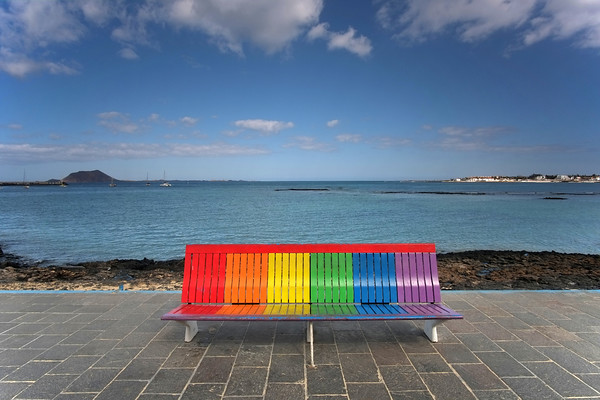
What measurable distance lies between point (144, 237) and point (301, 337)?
20866mm

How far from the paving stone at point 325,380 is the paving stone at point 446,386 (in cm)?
94

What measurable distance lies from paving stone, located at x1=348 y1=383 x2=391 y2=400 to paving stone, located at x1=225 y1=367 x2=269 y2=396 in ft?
3.08

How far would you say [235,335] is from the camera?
499 cm

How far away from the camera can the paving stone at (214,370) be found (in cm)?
380

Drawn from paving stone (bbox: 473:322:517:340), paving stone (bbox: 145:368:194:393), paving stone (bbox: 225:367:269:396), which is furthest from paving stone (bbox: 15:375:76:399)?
paving stone (bbox: 473:322:517:340)

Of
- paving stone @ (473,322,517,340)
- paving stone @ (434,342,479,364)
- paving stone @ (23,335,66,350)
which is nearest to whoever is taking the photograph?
paving stone @ (434,342,479,364)

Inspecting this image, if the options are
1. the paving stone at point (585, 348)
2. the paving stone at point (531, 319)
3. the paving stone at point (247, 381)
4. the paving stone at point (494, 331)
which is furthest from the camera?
→ the paving stone at point (531, 319)

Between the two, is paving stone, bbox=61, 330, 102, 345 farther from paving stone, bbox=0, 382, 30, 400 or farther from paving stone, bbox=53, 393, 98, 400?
paving stone, bbox=53, 393, 98, 400

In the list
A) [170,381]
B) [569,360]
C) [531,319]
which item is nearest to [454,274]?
[531,319]

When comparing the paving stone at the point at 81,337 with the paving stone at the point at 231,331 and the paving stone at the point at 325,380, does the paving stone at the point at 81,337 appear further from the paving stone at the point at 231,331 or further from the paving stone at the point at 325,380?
the paving stone at the point at 325,380

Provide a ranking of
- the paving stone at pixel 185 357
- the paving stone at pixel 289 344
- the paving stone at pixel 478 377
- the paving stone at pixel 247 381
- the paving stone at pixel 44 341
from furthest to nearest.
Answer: the paving stone at pixel 44 341
the paving stone at pixel 289 344
the paving stone at pixel 185 357
the paving stone at pixel 478 377
the paving stone at pixel 247 381

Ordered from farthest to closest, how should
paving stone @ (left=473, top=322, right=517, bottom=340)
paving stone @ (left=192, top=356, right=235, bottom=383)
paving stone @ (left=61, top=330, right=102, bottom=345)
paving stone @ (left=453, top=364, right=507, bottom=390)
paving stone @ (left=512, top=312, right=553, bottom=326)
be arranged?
paving stone @ (left=512, top=312, right=553, bottom=326) < paving stone @ (left=473, top=322, right=517, bottom=340) < paving stone @ (left=61, top=330, right=102, bottom=345) < paving stone @ (left=192, top=356, right=235, bottom=383) < paving stone @ (left=453, top=364, right=507, bottom=390)

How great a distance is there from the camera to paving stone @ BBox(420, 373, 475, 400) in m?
3.49

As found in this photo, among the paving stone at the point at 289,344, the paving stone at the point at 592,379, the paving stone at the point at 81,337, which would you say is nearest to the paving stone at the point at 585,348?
the paving stone at the point at 592,379
